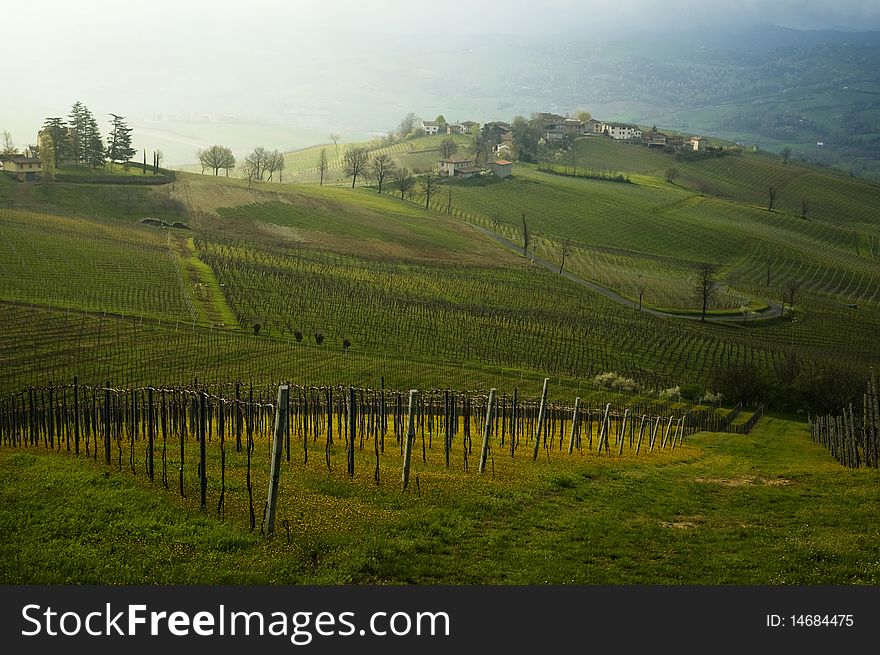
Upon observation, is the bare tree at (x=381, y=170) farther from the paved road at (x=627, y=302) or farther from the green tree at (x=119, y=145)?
the green tree at (x=119, y=145)

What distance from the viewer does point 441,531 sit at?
14.8 meters

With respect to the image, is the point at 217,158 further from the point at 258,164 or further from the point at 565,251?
the point at 565,251

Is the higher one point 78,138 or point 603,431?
point 78,138

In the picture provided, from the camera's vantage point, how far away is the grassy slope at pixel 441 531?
12.5 m

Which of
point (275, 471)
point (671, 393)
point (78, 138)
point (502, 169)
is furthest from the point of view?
point (502, 169)

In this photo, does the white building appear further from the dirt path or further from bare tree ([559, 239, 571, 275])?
the dirt path

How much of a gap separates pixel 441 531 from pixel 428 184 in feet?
498

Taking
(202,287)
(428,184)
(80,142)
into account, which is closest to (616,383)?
(202,287)

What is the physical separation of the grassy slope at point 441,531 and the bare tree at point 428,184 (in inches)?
5433

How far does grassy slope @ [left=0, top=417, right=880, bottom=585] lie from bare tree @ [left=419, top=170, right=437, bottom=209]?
453 feet

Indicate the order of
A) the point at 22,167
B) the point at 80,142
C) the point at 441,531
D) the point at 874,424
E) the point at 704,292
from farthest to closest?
the point at 80,142
the point at 22,167
the point at 704,292
the point at 874,424
the point at 441,531

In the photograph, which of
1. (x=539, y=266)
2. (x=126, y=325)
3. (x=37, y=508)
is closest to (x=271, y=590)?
(x=37, y=508)

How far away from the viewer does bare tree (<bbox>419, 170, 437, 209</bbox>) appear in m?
158

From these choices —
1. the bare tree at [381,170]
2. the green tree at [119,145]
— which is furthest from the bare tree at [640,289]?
the green tree at [119,145]
